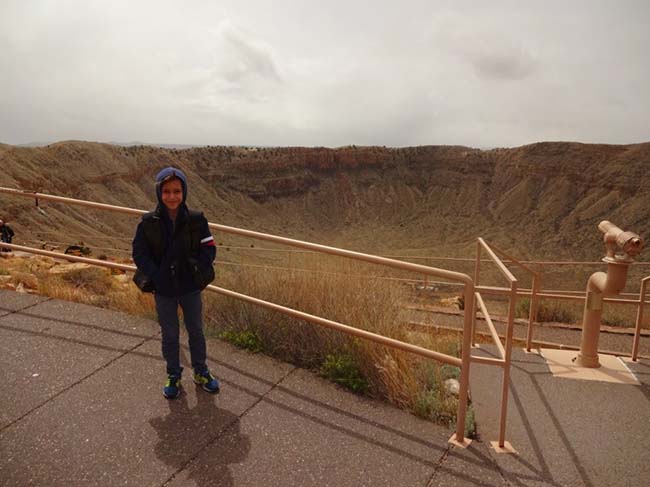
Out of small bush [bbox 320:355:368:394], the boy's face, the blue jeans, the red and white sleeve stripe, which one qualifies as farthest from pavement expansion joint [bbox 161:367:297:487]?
the boy's face

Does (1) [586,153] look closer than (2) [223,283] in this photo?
No

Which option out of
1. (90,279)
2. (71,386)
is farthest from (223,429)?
(90,279)

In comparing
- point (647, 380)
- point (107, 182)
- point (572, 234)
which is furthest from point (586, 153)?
point (647, 380)

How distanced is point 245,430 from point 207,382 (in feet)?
1.96

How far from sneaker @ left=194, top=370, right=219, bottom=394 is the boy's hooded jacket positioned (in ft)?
2.18

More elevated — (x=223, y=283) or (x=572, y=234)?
(x=223, y=283)

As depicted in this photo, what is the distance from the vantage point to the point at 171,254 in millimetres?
3416

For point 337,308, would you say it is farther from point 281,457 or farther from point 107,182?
point 107,182

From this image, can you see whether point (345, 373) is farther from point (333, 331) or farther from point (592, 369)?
point (592, 369)

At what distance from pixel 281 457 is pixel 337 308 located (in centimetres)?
165

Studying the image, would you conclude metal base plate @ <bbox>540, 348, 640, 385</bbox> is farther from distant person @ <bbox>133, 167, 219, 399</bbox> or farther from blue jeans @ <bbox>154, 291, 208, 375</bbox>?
distant person @ <bbox>133, 167, 219, 399</bbox>

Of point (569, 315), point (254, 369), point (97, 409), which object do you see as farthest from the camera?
point (569, 315)

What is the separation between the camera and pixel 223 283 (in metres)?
5.23

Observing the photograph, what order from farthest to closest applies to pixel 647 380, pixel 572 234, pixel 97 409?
pixel 572 234 < pixel 647 380 < pixel 97 409
